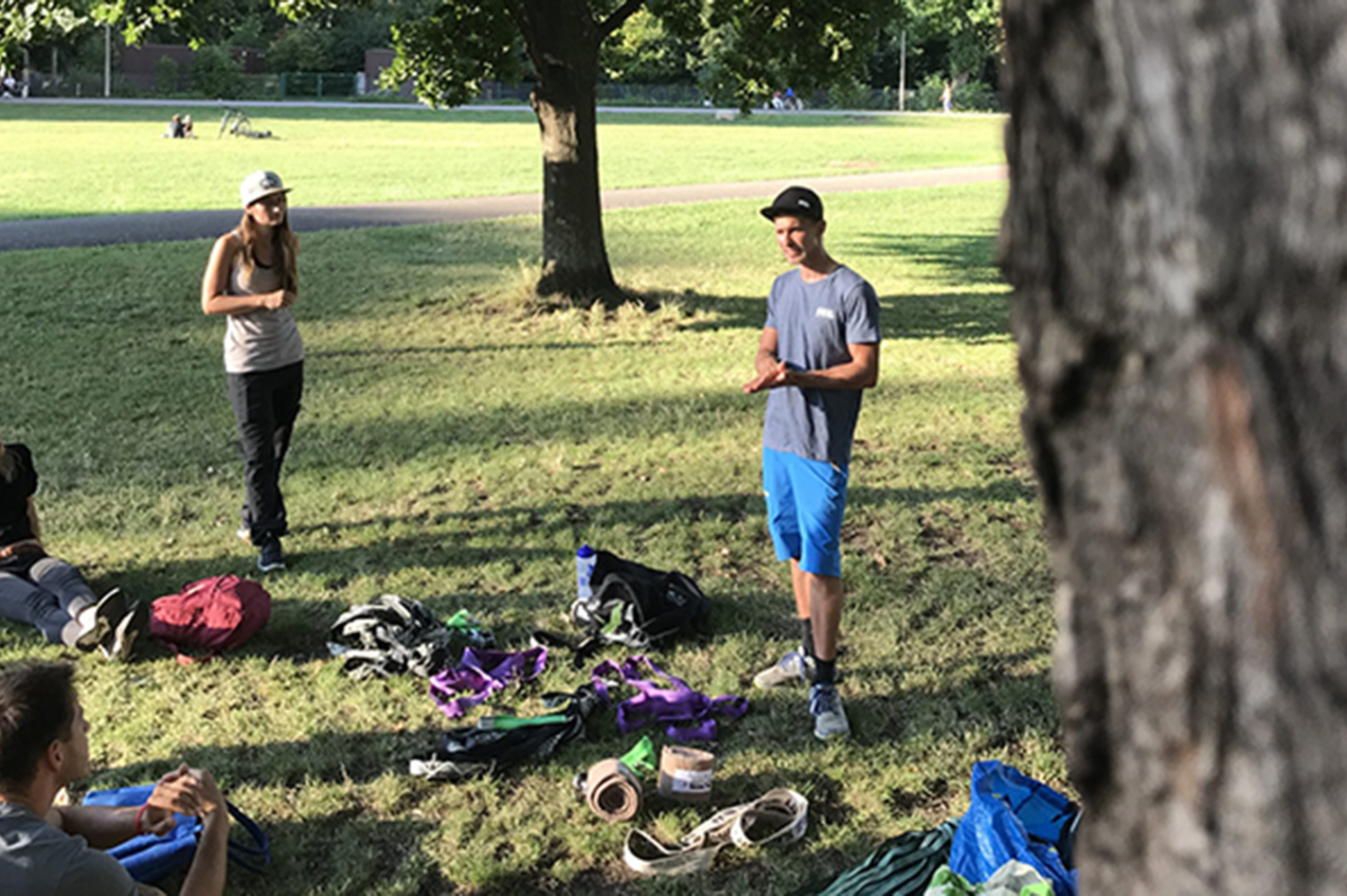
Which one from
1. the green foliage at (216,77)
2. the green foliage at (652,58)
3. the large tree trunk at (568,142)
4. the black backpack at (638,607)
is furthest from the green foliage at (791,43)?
the green foliage at (216,77)

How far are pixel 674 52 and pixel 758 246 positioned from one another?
6483 cm

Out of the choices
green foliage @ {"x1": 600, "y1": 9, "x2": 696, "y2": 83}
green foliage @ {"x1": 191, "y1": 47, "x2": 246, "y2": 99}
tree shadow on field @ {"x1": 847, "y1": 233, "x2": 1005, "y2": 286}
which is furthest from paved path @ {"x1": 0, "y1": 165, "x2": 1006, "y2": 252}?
green foliage @ {"x1": 191, "y1": 47, "x2": 246, "y2": 99}

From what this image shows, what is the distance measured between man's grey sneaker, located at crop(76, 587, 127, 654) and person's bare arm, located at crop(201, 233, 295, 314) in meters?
1.64

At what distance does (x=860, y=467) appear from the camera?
884 cm

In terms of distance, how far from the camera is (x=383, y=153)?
37156 mm

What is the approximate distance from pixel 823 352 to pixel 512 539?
2.94m

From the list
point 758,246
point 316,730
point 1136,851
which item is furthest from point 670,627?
point 758,246

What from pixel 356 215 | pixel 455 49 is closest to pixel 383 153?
pixel 356 215

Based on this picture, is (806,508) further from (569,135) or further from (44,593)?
(569,135)

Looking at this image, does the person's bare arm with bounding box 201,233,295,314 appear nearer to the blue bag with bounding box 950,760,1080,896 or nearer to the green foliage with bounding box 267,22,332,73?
the blue bag with bounding box 950,760,1080,896

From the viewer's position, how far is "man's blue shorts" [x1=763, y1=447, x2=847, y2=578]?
16.8 feet

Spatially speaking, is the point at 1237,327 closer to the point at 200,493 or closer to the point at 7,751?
the point at 7,751

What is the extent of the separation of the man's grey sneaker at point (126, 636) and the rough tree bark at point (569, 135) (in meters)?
8.62

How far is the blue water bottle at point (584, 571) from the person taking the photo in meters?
6.39
